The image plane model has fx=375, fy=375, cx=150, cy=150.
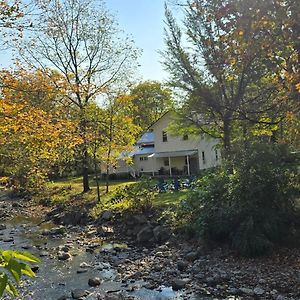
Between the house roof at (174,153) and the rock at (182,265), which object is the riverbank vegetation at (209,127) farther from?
the house roof at (174,153)

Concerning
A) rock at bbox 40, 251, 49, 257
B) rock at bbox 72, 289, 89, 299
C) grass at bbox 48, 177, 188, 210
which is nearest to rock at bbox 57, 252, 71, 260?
rock at bbox 40, 251, 49, 257

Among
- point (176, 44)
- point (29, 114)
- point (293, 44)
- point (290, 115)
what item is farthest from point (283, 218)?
point (176, 44)

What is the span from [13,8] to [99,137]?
15.4 metres

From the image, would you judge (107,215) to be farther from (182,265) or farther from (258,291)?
(258,291)

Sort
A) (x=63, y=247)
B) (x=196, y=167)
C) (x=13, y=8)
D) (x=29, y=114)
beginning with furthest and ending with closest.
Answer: (x=196, y=167), (x=63, y=247), (x=29, y=114), (x=13, y=8)

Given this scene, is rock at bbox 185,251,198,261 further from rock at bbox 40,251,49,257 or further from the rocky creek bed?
rock at bbox 40,251,49,257

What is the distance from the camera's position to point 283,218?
411 inches

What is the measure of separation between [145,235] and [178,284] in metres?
4.86

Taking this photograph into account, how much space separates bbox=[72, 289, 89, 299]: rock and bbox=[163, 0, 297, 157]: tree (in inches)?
247

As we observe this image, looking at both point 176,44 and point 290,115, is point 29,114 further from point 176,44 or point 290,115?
point 176,44

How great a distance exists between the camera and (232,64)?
312 inches

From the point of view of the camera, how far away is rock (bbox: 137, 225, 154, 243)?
44.7 feet

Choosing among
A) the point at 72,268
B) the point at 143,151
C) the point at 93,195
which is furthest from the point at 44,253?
the point at 143,151

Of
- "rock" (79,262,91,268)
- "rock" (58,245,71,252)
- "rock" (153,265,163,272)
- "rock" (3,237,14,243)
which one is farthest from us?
"rock" (3,237,14,243)
